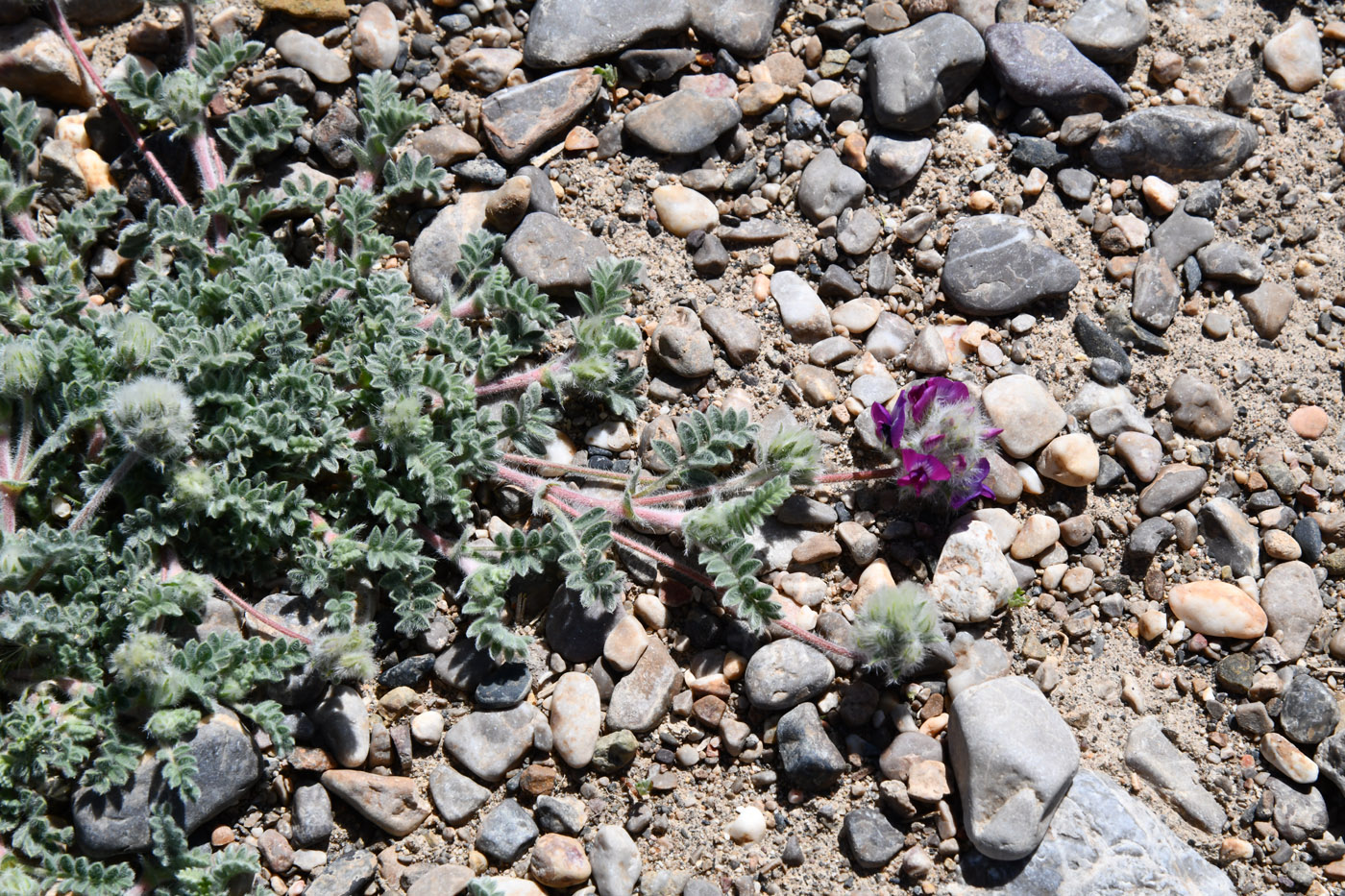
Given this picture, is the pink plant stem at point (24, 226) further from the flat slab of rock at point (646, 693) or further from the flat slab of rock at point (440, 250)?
the flat slab of rock at point (646, 693)

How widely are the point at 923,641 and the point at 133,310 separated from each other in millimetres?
3248

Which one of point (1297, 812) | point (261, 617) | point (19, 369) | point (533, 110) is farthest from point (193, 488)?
point (1297, 812)

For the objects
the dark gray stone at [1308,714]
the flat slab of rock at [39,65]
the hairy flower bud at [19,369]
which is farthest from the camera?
the flat slab of rock at [39,65]

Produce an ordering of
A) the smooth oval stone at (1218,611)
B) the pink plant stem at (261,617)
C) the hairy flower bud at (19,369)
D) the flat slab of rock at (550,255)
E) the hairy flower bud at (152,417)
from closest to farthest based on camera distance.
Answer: the hairy flower bud at (152,417) → the hairy flower bud at (19,369) → the pink plant stem at (261,617) → the smooth oval stone at (1218,611) → the flat slab of rock at (550,255)

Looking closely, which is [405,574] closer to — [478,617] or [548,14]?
[478,617]

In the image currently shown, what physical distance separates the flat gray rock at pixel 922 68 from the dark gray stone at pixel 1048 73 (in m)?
0.11

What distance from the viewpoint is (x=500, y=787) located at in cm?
369

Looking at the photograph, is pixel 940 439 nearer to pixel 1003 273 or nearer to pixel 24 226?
pixel 1003 273

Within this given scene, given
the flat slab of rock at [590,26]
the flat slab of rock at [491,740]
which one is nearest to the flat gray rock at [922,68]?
the flat slab of rock at [590,26]

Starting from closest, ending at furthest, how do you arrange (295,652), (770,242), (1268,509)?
1. (295,652)
2. (1268,509)
3. (770,242)

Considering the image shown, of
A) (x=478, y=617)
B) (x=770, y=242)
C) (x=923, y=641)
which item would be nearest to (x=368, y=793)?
(x=478, y=617)

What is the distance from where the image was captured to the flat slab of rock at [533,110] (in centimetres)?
454

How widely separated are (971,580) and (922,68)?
2.28 m

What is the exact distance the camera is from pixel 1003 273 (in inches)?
169
